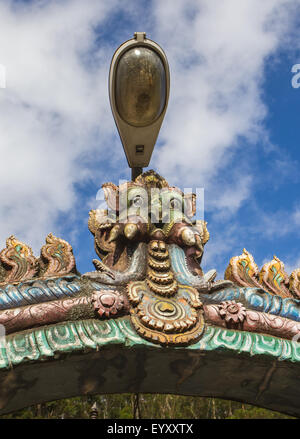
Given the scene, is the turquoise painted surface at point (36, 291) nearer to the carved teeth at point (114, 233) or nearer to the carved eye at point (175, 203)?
the carved teeth at point (114, 233)

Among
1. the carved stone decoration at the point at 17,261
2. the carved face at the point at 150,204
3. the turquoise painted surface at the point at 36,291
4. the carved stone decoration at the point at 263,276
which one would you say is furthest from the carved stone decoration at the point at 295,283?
the carved stone decoration at the point at 17,261

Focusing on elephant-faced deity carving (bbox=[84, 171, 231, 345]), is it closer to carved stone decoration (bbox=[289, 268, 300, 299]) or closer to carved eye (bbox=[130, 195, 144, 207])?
carved eye (bbox=[130, 195, 144, 207])

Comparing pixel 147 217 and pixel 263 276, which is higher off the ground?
pixel 147 217

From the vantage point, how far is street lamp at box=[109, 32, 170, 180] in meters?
2.55

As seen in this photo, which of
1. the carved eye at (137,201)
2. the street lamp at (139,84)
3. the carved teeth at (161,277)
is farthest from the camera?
the carved eye at (137,201)

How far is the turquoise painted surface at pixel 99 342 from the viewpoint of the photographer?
201 cm

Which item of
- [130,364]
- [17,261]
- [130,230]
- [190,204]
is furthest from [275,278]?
[17,261]

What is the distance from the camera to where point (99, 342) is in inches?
82.4

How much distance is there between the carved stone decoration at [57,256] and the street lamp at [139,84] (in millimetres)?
823

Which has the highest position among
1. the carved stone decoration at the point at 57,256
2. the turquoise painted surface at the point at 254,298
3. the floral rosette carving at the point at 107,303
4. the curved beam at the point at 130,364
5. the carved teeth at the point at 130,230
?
the carved teeth at the point at 130,230

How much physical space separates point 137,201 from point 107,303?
0.80 metres

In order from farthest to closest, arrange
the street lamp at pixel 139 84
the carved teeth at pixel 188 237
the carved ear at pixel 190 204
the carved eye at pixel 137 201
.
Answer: the carved ear at pixel 190 204 < the carved eye at pixel 137 201 < the carved teeth at pixel 188 237 < the street lamp at pixel 139 84

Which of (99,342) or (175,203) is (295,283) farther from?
(99,342)
